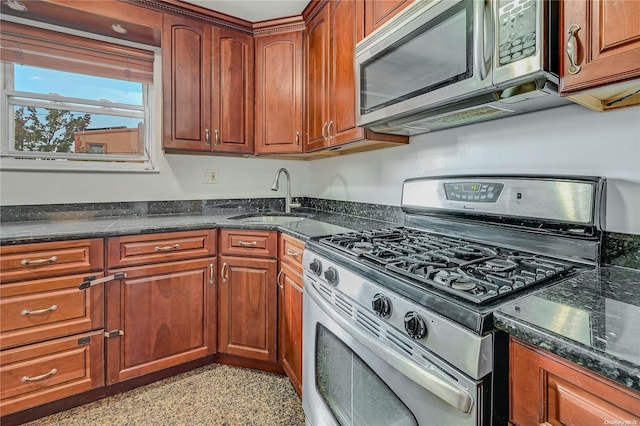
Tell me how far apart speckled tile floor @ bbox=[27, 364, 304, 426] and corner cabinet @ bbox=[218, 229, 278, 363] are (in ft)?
0.49

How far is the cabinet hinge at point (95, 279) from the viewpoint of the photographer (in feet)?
5.11

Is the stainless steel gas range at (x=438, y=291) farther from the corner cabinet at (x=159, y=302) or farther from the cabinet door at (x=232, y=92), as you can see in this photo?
the cabinet door at (x=232, y=92)

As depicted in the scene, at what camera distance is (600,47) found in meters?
0.74

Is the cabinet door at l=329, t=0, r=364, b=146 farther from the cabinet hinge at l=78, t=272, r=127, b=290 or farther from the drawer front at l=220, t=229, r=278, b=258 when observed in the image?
the cabinet hinge at l=78, t=272, r=127, b=290

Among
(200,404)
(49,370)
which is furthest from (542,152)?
(49,370)

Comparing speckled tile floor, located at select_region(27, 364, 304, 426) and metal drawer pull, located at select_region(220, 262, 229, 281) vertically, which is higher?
metal drawer pull, located at select_region(220, 262, 229, 281)

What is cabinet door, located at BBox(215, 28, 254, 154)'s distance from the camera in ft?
7.18

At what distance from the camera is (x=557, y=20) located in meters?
0.84

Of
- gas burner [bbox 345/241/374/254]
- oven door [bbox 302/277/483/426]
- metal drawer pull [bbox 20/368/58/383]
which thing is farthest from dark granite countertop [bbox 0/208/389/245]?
metal drawer pull [bbox 20/368/58/383]

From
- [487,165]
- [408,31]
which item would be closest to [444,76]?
[408,31]

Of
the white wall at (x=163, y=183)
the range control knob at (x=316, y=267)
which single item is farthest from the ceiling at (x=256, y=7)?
the range control knob at (x=316, y=267)

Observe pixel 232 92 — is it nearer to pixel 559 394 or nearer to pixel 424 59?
pixel 424 59

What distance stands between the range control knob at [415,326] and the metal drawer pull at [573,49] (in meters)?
0.74

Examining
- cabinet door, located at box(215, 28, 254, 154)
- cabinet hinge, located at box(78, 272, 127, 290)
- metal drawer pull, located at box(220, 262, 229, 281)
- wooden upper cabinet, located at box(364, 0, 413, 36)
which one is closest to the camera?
wooden upper cabinet, located at box(364, 0, 413, 36)
